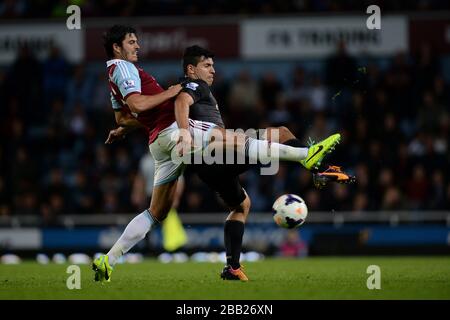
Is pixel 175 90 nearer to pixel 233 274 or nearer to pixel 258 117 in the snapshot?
pixel 233 274

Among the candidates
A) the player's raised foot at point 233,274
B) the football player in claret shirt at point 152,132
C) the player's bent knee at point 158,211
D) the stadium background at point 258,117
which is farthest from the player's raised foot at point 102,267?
the stadium background at point 258,117

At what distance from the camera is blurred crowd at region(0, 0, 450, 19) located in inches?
661

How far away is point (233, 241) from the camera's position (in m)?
8.09

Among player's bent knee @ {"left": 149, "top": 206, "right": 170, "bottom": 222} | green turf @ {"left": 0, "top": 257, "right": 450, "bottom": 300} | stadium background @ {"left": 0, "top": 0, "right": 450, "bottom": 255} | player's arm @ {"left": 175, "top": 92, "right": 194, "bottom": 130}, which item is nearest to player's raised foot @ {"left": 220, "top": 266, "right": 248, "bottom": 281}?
green turf @ {"left": 0, "top": 257, "right": 450, "bottom": 300}

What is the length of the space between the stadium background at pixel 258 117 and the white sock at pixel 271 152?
6579 millimetres

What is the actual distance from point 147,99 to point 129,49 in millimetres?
670

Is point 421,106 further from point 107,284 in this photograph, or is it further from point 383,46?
point 107,284

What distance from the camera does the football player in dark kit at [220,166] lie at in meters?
7.61

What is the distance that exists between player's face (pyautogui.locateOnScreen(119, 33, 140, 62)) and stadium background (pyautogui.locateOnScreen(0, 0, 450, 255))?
5936 millimetres

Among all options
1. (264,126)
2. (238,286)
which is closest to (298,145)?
(238,286)

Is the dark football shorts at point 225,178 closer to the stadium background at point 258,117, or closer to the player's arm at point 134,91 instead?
the player's arm at point 134,91

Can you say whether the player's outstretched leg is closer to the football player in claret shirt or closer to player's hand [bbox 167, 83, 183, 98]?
the football player in claret shirt
